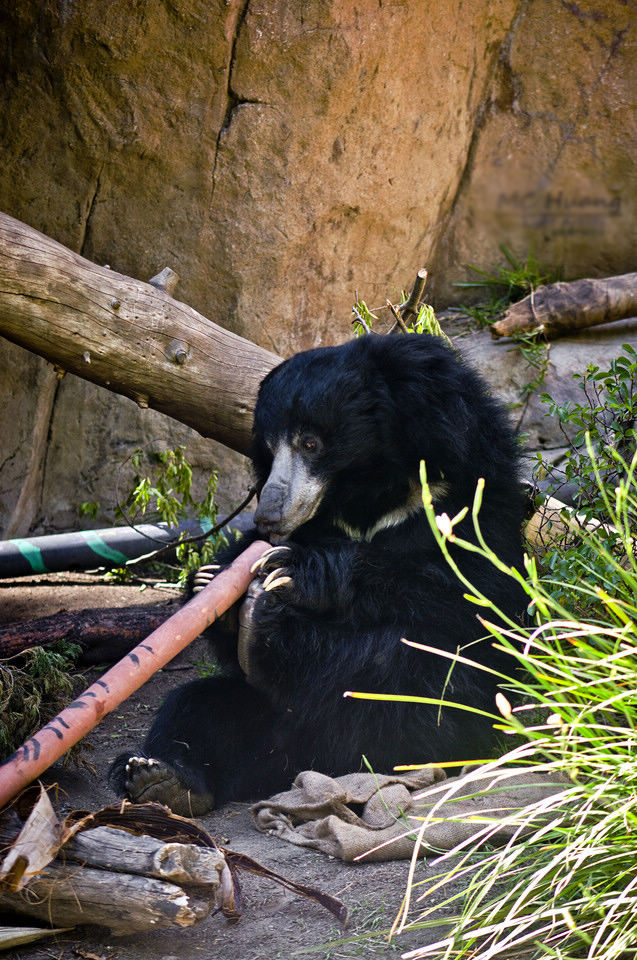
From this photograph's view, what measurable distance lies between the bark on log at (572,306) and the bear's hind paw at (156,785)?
426 cm

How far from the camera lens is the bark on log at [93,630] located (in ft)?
13.7

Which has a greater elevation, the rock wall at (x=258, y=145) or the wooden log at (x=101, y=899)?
the rock wall at (x=258, y=145)

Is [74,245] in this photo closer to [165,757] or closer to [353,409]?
[353,409]

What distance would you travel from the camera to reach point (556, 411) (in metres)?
3.50

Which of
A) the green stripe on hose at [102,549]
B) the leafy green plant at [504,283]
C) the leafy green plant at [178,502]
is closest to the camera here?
the leafy green plant at [178,502]

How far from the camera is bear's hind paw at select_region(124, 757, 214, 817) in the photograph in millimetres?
2904

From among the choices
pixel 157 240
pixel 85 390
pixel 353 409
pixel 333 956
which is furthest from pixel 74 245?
pixel 333 956

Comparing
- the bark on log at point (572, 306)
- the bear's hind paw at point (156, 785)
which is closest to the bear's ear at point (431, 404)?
the bear's hind paw at point (156, 785)

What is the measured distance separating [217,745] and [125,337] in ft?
5.78

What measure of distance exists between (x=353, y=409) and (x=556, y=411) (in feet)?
2.52

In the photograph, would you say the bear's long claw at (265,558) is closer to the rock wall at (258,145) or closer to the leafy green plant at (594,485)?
the leafy green plant at (594,485)

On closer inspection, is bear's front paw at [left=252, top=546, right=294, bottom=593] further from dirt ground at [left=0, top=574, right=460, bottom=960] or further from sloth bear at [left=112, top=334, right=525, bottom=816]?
dirt ground at [left=0, top=574, right=460, bottom=960]

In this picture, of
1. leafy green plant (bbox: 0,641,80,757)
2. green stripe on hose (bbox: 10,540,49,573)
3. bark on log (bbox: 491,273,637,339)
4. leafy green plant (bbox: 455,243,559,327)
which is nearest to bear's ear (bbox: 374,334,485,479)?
leafy green plant (bbox: 0,641,80,757)

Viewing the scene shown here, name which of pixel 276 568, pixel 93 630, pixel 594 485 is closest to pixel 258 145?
pixel 93 630
